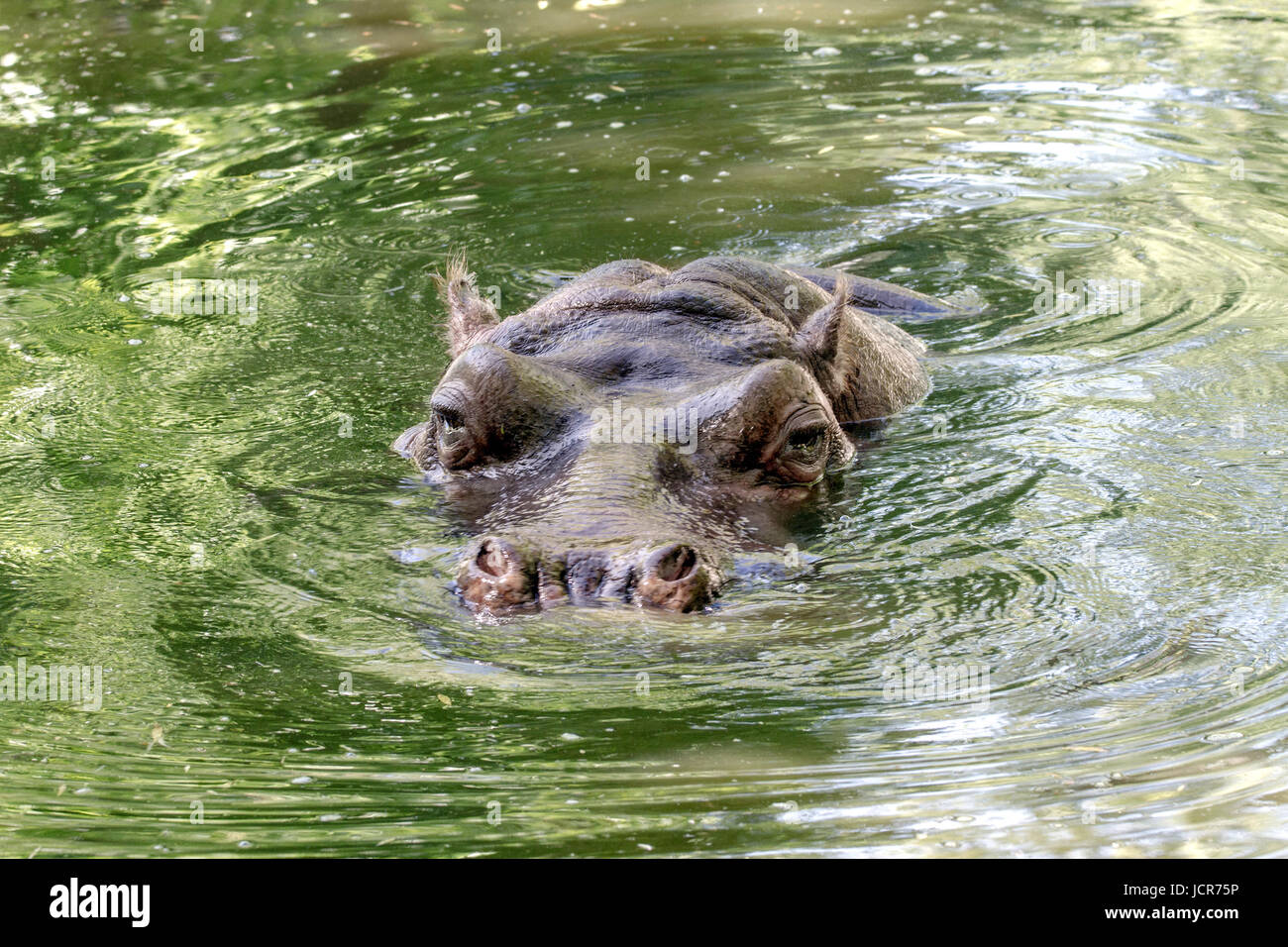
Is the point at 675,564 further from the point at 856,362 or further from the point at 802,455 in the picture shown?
the point at 856,362

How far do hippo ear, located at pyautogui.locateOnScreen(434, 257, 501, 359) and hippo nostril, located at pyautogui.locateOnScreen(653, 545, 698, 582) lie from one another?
10.4 feet

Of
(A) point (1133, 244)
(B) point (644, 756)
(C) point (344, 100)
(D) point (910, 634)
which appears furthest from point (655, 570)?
(C) point (344, 100)

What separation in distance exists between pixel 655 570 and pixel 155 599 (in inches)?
90.2

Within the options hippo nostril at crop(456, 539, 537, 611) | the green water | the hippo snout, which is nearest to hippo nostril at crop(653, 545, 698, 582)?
the hippo snout

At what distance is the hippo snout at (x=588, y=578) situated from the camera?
5.10 meters

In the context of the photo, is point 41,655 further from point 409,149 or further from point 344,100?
point 344,100

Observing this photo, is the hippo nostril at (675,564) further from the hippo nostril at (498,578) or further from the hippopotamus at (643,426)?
the hippo nostril at (498,578)

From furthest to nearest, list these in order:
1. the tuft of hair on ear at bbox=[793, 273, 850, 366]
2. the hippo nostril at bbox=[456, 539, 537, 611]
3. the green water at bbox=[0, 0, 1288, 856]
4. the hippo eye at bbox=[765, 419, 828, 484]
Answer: the tuft of hair on ear at bbox=[793, 273, 850, 366]
the hippo eye at bbox=[765, 419, 828, 484]
the hippo nostril at bbox=[456, 539, 537, 611]
the green water at bbox=[0, 0, 1288, 856]

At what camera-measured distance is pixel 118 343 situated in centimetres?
1034

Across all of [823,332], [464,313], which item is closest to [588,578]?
[823,332]

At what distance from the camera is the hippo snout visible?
510 centimetres

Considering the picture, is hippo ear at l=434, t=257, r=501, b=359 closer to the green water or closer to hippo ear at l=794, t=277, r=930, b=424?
the green water

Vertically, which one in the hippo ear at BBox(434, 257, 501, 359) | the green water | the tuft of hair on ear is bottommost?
the green water

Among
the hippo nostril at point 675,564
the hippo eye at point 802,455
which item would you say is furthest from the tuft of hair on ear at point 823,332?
the hippo nostril at point 675,564
